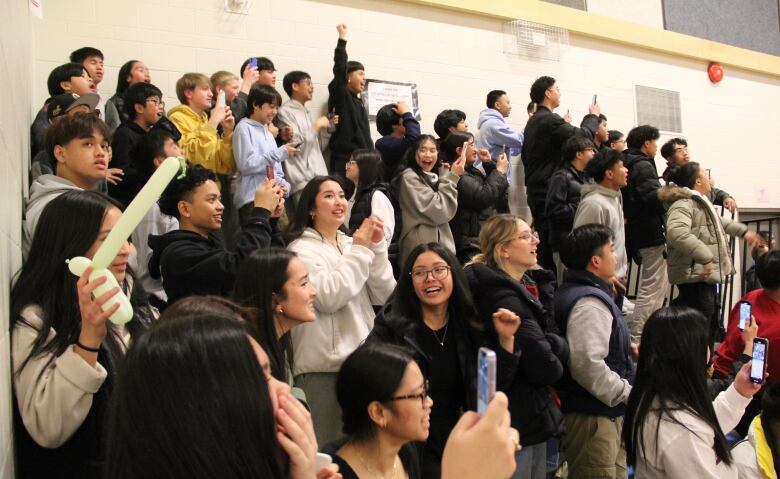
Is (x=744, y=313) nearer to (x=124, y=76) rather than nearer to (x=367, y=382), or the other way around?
(x=367, y=382)

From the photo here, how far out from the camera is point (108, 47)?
4609mm

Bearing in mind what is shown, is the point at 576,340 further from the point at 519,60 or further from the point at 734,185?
the point at 734,185

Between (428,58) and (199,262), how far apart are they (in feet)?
12.8

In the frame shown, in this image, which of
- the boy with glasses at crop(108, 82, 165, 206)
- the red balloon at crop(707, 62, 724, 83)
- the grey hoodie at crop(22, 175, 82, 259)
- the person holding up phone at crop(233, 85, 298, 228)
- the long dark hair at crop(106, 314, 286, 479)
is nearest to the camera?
the long dark hair at crop(106, 314, 286, 479)

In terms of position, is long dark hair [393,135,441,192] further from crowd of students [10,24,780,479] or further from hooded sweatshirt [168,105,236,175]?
hooded sweatshirt [168,105,236,175]

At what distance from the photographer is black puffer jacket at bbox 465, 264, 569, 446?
8.74 feet

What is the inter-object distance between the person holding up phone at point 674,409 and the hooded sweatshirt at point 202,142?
240 centimetres

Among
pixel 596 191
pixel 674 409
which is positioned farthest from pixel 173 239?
pixel 596 191

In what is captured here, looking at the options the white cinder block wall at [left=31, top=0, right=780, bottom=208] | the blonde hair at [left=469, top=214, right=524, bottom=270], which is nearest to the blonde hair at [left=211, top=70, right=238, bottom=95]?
the white cinder block wall at [left=31, top=0, right=780, bottom=208]

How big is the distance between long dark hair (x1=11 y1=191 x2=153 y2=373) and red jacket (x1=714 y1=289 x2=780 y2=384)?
2.97 metres

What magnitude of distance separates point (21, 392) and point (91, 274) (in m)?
0.43

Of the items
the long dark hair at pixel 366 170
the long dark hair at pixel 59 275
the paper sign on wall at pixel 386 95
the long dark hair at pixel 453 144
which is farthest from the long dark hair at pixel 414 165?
the long dark hair at pixel 59 275

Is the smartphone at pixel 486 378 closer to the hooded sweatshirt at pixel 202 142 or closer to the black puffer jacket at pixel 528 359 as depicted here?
the black puffer jacket at pixel 528 359

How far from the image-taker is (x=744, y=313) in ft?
11.6
